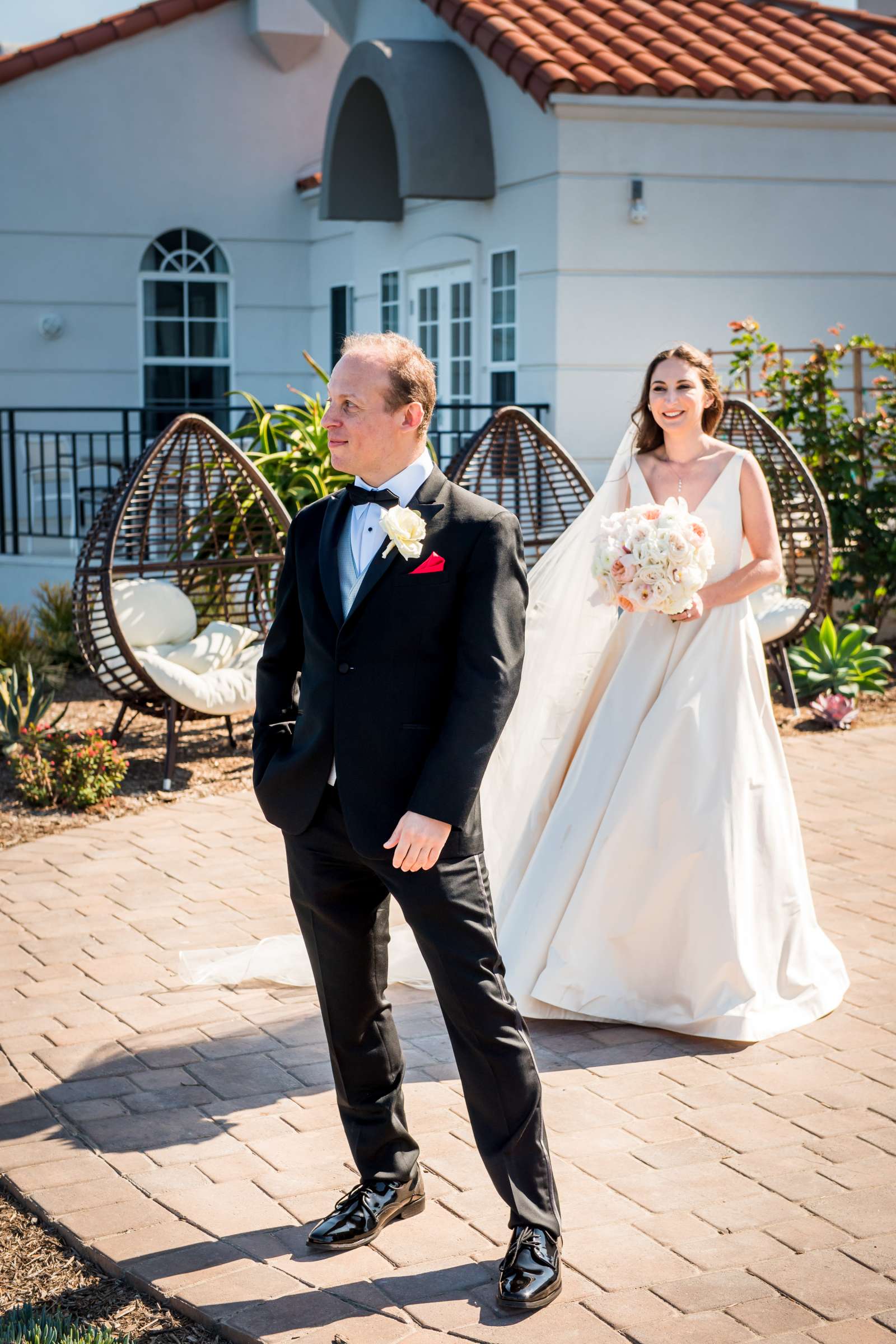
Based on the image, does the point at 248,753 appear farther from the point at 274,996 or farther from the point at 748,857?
the point at 748,857

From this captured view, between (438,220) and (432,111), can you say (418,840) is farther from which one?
(438,220)

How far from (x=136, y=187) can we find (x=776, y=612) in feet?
29.3

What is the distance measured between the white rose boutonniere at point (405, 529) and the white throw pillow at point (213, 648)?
5.01 metres

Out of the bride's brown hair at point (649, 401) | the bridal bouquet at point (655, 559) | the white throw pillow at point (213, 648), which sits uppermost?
the bride's brown hair at point (649, 401)

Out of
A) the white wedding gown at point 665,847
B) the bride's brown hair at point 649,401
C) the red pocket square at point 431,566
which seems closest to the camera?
the red pocket square at point 431,566

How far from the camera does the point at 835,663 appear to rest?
30.5 ft

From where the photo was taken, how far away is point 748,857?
439cm

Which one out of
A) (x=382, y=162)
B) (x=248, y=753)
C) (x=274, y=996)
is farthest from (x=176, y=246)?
(x=274, y=996)

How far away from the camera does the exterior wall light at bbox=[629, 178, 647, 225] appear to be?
1049cm

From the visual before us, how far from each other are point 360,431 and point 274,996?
2420 millimetres

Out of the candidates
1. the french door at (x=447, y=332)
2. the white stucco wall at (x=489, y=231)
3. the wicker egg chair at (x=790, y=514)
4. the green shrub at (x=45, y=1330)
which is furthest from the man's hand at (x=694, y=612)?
the french door at (x=447, y=332)

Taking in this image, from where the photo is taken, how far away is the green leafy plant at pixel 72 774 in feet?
23.0

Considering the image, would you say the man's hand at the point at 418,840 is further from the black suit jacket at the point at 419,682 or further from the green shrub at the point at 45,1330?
the green shrub at the point at 45,1330

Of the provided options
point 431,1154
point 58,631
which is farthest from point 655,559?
point 58,631
